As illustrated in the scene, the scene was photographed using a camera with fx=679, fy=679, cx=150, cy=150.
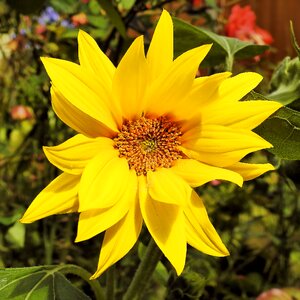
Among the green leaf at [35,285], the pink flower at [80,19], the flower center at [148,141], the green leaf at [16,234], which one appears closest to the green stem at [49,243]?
the green leaf at [16,234]

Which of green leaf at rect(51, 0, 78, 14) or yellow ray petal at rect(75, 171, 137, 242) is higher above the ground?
yellow ray petal at rect(75, 171, 137, 242)

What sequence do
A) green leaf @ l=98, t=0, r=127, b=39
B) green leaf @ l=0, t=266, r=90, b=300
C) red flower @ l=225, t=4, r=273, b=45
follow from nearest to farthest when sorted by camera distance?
green leaf @ l=0, t=266, r=90, b=300 < green leaf @ l=98, t=0, r=127, b=39 < red flower @ l=225, t=4, r=273, b=45

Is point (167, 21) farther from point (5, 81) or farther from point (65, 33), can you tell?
point (5, 81)

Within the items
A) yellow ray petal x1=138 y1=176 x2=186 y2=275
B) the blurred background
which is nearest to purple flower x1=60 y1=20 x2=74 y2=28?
the blurred background

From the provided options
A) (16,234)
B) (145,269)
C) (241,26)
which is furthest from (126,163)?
(241,26)

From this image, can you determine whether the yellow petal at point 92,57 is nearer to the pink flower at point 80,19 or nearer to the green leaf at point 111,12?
the green leaf at point 111,12

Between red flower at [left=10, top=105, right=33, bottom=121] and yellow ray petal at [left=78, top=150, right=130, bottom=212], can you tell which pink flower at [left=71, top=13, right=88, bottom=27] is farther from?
yellow ray petal at [left=78, top=150, right=130, bottom=212]

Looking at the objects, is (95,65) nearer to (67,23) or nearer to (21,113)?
(21,113)
